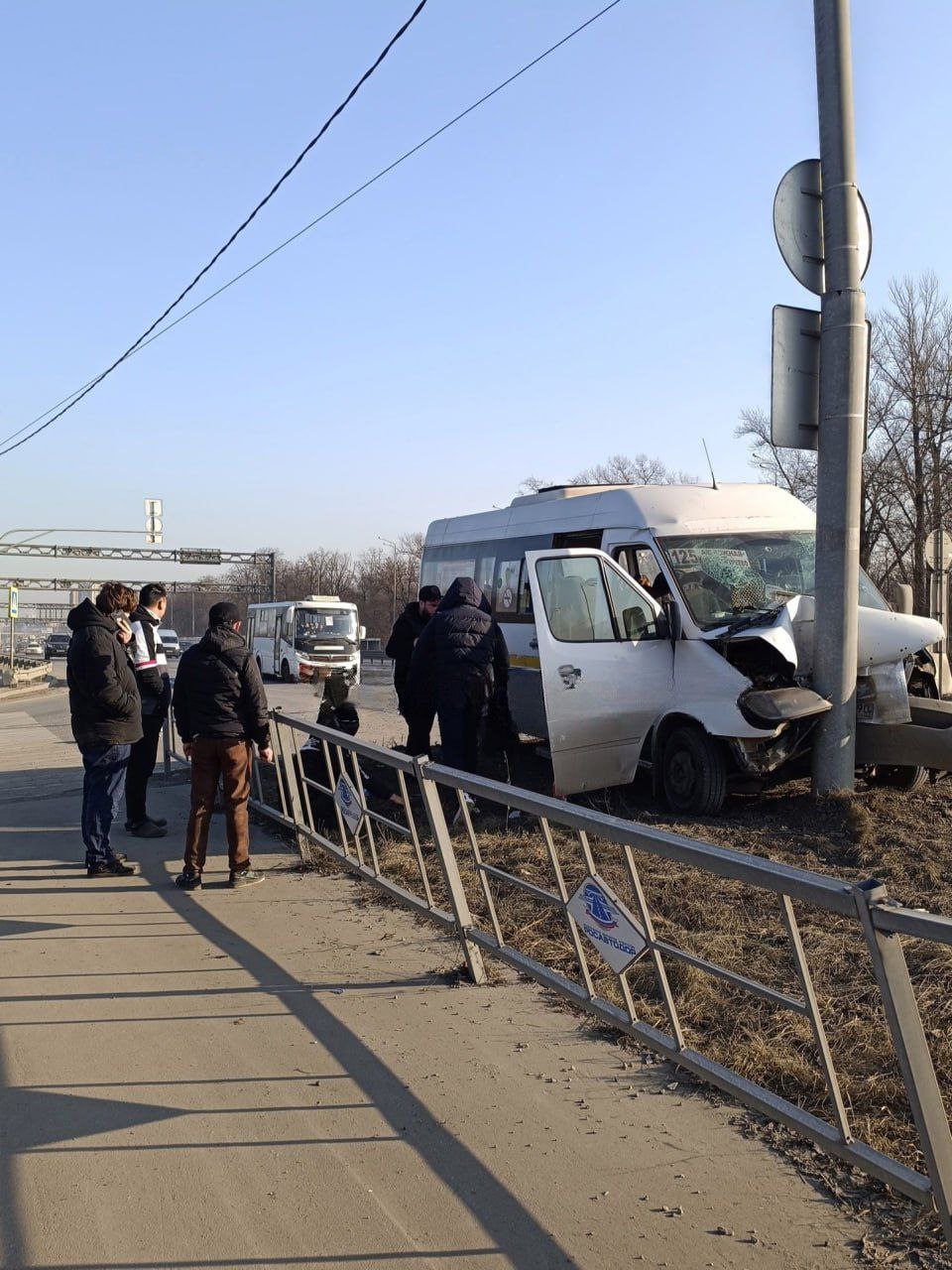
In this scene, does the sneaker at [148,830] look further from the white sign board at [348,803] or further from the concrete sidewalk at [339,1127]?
the concrete sidewalk at [339,1127]

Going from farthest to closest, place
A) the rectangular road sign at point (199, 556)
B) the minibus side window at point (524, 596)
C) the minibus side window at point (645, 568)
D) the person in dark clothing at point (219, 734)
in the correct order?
the rectangular road sign at point (199, 556), the minibus side window at point (524, 596), the minibus side window at point (645, 568), the person in dark clothing at point (219, 734)

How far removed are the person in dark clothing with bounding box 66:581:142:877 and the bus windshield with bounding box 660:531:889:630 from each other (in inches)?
169

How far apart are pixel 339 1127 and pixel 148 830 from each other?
17.1ft

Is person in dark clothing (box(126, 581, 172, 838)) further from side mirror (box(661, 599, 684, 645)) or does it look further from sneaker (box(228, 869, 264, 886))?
side mirror (box(661, 599, 684, 645))

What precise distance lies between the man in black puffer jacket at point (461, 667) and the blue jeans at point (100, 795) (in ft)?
7.82

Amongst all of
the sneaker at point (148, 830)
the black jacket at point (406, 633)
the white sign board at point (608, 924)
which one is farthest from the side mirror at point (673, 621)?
the white sign board at point (608, 924)

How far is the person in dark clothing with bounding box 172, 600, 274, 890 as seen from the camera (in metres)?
6.82

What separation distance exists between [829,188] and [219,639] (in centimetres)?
542

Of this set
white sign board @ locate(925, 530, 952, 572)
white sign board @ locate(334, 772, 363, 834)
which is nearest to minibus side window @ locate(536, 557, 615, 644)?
white sign board @ locate(334, 772, 363, 834)

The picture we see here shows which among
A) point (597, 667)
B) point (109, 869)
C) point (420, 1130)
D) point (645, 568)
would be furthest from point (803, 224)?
point (420, 1130)

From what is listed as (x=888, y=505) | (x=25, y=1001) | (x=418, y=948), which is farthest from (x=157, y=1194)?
(x=888, y=505)

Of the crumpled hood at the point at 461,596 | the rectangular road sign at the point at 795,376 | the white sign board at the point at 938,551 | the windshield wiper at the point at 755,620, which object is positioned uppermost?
the rectangular road sign at the point at 795,376

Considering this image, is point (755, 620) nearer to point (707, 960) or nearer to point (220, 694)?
point (220, 694)

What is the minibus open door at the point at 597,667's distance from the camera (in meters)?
8.23
